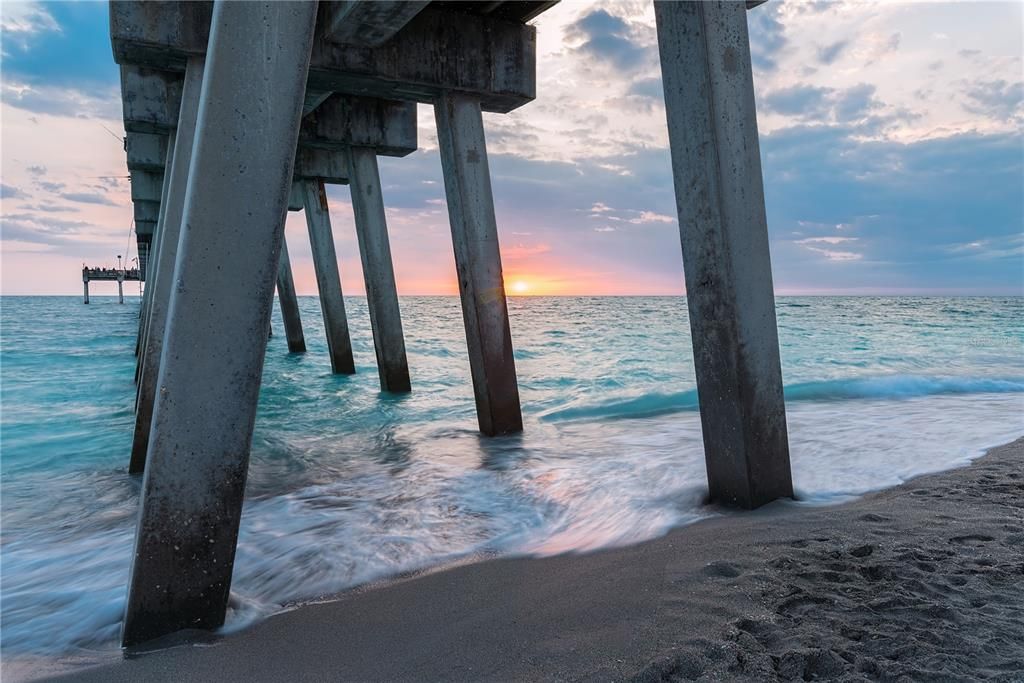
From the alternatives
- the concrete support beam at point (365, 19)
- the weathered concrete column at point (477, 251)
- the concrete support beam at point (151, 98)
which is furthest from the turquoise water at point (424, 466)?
the concrete support beam at point (151, 98)

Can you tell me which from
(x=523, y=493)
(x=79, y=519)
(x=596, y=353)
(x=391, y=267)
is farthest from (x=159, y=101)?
(x=596, y=353)

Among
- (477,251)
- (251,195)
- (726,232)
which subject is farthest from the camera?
(477,251)

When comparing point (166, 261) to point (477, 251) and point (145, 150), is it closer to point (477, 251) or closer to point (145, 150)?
point (477, 251)

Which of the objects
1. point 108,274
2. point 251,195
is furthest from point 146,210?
point 108,274

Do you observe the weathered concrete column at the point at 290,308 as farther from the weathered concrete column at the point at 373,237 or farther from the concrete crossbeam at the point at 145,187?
the weathered concrete column at the point at 373,237

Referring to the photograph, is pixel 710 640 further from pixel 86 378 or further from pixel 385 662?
pixel 86 378

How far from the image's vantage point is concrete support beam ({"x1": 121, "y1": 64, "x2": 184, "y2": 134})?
7742 millimetres

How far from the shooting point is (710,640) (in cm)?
185

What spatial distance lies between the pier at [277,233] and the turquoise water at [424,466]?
43 centimetres

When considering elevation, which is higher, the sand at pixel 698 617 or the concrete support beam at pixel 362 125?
the concrete support beam at pixel 362 125

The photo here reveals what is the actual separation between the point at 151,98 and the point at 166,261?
392 centimetres

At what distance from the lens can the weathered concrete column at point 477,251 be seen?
19.9 ft

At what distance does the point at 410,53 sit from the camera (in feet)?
19.5

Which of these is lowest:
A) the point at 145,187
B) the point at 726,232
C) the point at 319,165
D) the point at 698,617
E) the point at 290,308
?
the point at 698,617
